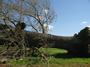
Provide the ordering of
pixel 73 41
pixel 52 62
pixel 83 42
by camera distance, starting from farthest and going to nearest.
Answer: pixel 73 41 < pixel 83 42 < pixel 52 62

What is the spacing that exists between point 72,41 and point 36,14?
367 cm

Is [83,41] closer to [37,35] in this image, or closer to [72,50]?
[72,50]

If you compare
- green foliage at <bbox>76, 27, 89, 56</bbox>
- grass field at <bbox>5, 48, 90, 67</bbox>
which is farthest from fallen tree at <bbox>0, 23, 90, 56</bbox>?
grass field at <bbox>5, 48, 90, 67</bbox>

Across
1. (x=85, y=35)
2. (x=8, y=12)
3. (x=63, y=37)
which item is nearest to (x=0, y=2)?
(x=8, y=12)

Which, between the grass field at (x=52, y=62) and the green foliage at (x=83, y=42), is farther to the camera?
the green foliage at (x=83, y=42)

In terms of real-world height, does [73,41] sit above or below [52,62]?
above

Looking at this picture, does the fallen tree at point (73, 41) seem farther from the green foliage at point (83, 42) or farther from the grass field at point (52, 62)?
the grass field at point (52, 62)

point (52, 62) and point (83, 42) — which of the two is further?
point (83, 42)

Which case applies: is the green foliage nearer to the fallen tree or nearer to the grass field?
the fallen tree

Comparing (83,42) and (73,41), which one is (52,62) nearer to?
(73,41)

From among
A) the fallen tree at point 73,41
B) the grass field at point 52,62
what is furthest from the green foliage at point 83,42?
the grass field at point 52,62

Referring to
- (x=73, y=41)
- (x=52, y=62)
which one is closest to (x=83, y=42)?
(x=73, y=41)

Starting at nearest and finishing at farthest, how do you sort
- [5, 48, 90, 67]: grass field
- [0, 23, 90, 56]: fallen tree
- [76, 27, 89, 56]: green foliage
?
[5, 48, 90, 67]: grass field < [0, 23, 90, 56]: fallen tree < [76, 27, 89, 56]: green foliage

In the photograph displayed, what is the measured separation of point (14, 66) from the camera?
3.74 m
